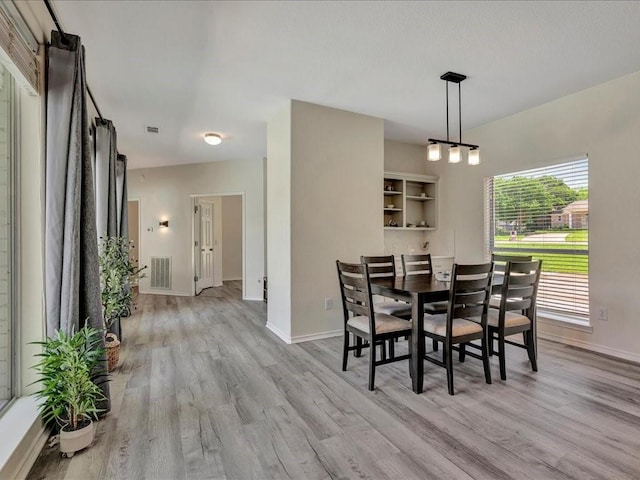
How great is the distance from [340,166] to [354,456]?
3.10m

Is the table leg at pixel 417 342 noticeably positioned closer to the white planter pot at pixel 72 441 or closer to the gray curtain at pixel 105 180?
the white planter pot at pixel 72 441

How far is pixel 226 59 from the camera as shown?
288 cm

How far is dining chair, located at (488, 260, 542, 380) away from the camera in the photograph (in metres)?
2.72

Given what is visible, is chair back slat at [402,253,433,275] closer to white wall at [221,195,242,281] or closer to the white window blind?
the white window blind

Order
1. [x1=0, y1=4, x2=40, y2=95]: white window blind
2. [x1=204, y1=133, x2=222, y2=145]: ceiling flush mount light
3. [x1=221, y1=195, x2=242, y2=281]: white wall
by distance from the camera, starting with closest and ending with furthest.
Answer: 1. [x1=0, y1=4, x2=40, y2=95]: white window blind
2. [x1=204, y1=133, x2=222, y2=145]: ceiling flush mount light
3. [x1=221, y1=195, x2=242, y2=281]: white wall

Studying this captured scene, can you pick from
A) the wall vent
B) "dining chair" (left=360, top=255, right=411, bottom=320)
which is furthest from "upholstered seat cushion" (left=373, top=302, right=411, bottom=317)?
the wall vent

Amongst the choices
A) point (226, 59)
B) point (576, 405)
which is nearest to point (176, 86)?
point (226, 59)

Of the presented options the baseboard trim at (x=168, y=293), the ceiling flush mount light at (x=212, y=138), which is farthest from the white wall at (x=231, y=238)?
the ceiling flush mount light at (x=212, y=138)

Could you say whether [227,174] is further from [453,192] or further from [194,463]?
[194,463]

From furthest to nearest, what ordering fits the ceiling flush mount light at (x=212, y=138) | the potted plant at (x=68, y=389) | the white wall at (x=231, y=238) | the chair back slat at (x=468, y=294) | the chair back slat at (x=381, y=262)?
the white wall at (x=231, y=238), the ceiling flush mount light at (x=212, y=138), the chair back slat at (x=381, y=262), the chair back slat at (x=468, y=294), the potted plant at (x=68, y=389)

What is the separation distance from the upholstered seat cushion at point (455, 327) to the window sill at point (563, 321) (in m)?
1.74

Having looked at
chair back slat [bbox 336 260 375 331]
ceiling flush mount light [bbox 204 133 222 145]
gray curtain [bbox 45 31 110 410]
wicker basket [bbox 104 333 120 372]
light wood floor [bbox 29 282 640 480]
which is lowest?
light wood floor [bbox 29 282 640 480]

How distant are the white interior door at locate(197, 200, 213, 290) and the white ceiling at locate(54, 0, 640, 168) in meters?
3.44

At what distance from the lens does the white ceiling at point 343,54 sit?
2.29 meters
